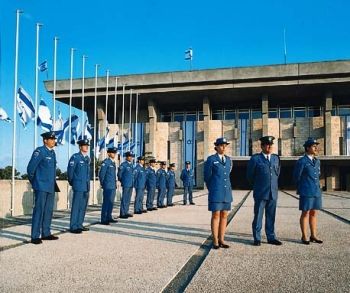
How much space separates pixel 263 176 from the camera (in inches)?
299

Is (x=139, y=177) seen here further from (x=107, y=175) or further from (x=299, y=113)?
(x=299, y=113)

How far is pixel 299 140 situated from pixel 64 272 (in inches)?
1596

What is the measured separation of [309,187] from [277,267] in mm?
2851

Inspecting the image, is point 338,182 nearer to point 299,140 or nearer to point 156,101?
point 299,140

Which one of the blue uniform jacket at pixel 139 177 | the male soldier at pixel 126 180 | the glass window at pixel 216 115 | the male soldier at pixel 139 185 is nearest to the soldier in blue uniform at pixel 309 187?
the male soldier at pixel 126 180

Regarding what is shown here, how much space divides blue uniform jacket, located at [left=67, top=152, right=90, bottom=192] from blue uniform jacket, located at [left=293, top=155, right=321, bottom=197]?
430 centimetres

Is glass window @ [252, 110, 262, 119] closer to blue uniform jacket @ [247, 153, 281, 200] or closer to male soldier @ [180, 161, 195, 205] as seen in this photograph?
male soldier @ [180, 161, 195, 205]

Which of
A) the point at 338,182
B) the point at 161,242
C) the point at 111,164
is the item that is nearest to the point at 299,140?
the point at 338,182

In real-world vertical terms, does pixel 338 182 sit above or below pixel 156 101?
below

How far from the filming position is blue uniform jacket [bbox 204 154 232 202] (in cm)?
726

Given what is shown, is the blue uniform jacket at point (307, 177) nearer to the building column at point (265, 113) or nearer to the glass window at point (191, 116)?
the building column at point (265, 113)

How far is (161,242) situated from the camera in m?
7.34

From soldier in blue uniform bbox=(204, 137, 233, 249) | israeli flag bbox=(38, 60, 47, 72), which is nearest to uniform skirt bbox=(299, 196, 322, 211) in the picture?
soldier in blue uniform bbox=(204, 137, 233, 249)

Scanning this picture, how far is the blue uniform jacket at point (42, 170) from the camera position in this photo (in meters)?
7.73
